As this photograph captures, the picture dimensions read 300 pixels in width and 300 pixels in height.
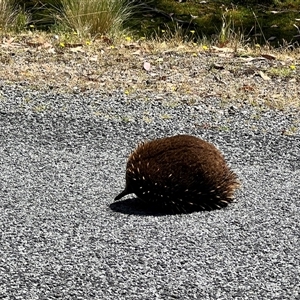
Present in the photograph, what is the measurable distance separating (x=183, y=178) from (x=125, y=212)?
445 millimetres

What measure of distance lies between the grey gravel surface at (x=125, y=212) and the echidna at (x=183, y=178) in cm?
10

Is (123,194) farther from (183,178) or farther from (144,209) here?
(183,178)

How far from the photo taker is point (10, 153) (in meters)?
6.59

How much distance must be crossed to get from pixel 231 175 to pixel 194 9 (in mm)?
8124

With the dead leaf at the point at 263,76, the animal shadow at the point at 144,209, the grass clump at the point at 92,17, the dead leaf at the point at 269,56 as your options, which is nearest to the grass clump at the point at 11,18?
the grass clump at the point at 92,17

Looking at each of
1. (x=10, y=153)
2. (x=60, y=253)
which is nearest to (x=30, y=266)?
(x=60, y=253)

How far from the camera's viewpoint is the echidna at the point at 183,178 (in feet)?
17.6

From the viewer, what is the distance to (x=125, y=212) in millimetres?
5363

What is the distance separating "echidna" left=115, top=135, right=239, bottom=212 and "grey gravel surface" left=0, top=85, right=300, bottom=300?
0.34 feet

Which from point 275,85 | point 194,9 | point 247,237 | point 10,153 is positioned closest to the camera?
point 247,237

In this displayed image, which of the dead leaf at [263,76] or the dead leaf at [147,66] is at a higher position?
the dead leaf at [263,76]

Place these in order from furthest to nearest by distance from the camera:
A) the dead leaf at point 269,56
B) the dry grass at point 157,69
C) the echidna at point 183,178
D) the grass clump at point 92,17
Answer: the grass clump at point 92,17 < the dead leaf at point 269,56 < the dry grass at point 157,69 < the echidna at point 183,178

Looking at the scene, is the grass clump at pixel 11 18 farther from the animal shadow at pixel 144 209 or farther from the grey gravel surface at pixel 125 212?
the animal shadow at pixel 144 209

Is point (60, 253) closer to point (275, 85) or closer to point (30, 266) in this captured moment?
point (30, 266)
